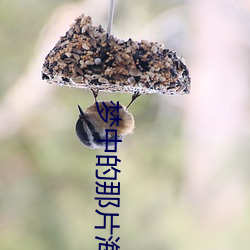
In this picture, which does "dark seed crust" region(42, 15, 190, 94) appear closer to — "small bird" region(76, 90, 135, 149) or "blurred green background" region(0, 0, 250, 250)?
"small bird" region(76, 90, 135, 149)

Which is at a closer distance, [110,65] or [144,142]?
[110,65]

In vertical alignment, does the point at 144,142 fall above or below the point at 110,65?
above

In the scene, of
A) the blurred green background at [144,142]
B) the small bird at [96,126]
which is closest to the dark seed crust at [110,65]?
the small bird at [96,126]

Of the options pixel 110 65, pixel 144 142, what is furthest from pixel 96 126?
pixel 144 142

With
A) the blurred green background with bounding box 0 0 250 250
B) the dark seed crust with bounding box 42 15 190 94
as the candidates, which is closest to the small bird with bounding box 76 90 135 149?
the dark seed crust with bounding box 42 15 190 94

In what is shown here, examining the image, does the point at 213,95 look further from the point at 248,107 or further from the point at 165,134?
the point at 165,134

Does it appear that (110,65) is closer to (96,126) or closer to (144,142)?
(96,126)
